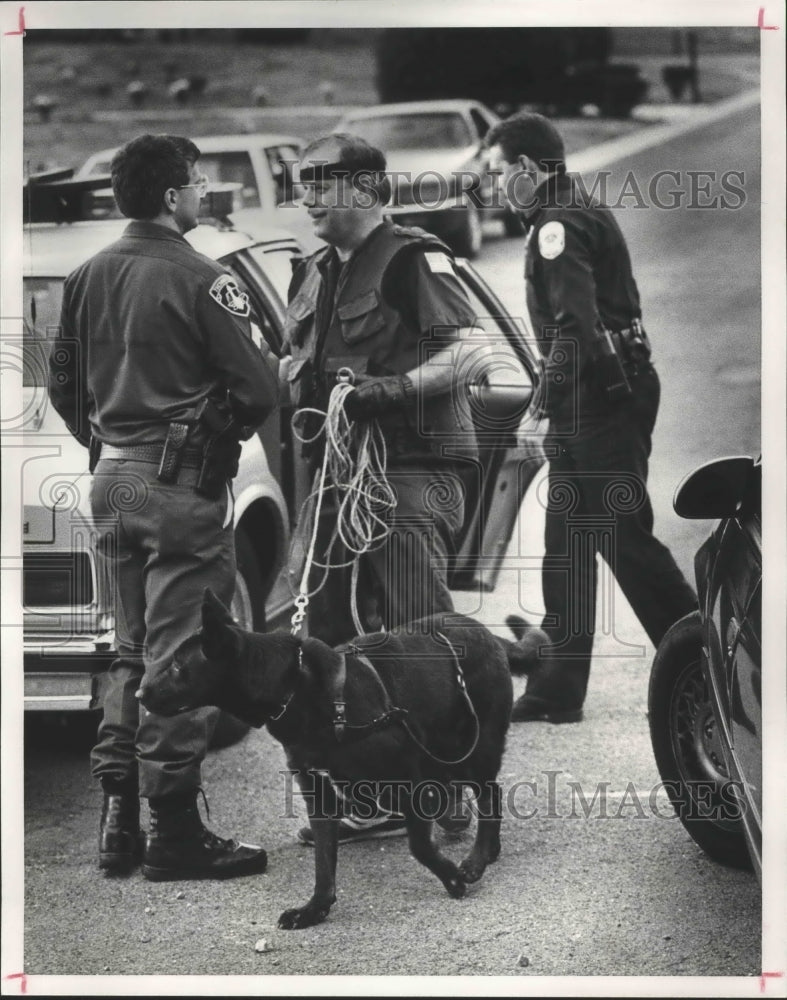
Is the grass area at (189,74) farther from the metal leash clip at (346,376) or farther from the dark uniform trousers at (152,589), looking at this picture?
the dark uniform trousers at (152,589)

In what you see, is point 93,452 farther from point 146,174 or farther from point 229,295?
point 146,174

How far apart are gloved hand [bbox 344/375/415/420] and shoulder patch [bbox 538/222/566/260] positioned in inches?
23.2

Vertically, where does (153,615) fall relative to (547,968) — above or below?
above

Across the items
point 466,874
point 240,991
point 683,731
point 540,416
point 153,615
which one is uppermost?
point 540,416

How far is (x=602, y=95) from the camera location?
198 inches

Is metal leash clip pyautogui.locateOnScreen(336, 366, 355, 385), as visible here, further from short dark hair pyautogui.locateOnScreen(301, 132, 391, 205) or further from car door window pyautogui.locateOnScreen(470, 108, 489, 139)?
car door window pyautogui.locateOnScreen(470, 108, 489, 139)

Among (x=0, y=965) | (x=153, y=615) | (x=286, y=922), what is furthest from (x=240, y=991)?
(x=153, y=615)

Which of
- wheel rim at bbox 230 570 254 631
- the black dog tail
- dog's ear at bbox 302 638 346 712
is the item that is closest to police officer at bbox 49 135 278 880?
wheel rim at bbox 230 570 254 631

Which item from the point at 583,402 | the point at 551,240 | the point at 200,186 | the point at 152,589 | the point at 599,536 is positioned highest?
the point at 200,186

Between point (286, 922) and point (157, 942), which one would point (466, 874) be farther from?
point (157, 942)

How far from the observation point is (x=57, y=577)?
4.96 meters

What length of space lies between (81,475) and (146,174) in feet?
2.93

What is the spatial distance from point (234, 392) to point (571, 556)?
112 cm

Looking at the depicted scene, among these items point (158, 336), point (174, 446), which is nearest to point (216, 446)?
point (174, 446)
